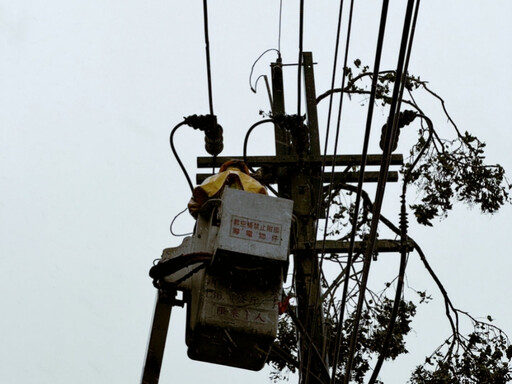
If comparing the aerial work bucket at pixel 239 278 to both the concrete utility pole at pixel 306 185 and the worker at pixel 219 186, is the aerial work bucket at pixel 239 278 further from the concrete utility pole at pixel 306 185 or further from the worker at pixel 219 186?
the concrete utility pole at pixel 306 185

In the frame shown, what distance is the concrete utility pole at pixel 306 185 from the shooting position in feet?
18.8

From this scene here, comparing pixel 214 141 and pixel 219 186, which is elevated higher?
pixel 214 141

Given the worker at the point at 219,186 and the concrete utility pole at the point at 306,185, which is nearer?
the worker at the point at 219,186

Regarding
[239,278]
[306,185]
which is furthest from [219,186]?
[306,185]

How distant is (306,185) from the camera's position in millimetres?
6730

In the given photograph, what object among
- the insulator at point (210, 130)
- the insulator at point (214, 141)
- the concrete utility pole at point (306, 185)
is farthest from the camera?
the insulator at point (214, 141)

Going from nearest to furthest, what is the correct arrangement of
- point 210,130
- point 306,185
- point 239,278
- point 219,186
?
1. point 239,278
2. point 219,186
3. point 210,130
4. point 306,185

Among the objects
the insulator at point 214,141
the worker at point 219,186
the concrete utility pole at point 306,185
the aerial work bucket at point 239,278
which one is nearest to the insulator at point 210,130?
the insulator at point 214,141

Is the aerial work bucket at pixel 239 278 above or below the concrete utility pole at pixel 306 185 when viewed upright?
below

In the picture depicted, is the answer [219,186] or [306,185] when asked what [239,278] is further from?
[306,185]

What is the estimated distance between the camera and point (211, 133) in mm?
6469

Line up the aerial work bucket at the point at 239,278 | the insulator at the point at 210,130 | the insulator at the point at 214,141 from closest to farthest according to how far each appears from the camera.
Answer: the aerial work bucket at the point at 239,278
the insulator at the point at 210,130
the insulator at the point at 214,141

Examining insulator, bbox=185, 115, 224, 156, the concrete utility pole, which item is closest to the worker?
the concrete utility pole

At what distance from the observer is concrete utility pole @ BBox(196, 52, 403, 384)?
5.72m
